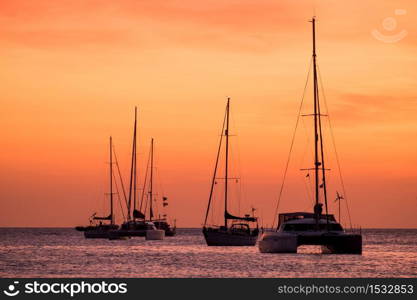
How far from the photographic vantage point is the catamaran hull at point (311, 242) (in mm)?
78438

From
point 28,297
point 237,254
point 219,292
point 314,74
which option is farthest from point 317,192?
point 28,297

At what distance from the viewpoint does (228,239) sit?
351 ft

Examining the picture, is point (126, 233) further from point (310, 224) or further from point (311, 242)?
A: point (311, 242)

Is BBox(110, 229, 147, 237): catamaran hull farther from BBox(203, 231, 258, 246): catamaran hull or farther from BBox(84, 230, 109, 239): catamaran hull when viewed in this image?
BBox(203, 231, 258, 246): catamaran hull

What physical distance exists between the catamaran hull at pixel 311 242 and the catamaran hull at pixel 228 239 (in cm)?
2124

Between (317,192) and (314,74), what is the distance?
11284 millimetres

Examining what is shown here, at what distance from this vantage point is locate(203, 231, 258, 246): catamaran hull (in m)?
107

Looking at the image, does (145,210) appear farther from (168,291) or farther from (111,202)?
(168,291)

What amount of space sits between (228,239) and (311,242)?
28.9 m

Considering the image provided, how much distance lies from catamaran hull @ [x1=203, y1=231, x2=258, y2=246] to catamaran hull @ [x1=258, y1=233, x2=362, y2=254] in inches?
836

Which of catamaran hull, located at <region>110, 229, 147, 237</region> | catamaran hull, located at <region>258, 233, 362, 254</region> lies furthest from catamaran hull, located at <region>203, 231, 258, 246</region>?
catamaran hull, located at <region>110, 229, 147, 237</region>

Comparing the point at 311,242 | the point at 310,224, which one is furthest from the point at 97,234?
the point at 311,242

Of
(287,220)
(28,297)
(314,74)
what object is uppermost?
(314,74)

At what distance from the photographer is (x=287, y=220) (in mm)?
83750
